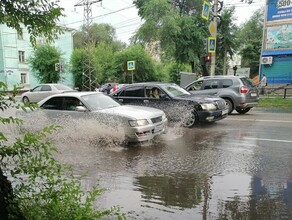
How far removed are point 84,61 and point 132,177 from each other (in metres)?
28.5

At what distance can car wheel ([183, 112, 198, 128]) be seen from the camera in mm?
9219

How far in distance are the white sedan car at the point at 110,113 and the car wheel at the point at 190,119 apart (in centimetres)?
185

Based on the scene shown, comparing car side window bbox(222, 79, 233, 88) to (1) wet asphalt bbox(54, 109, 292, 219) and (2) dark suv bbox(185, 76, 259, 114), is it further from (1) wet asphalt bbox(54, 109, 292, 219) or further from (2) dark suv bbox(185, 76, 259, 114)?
(1) wet asphalt bbox(54, 109, 292, 219)

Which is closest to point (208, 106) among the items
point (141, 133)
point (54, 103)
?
point (141, 133)

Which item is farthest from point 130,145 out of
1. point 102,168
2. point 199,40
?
point 199,40

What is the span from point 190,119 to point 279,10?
753 inches

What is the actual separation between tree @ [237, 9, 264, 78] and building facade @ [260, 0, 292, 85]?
13438 mm

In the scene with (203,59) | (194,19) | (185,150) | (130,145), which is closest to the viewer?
(185,150)

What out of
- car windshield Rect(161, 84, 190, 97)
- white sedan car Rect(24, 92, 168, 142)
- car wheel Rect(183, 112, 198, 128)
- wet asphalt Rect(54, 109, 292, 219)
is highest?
car windshield Rect(161, 84, 190, 97)

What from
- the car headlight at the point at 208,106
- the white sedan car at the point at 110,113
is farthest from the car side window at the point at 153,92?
the white sedan car at the point at 110,113

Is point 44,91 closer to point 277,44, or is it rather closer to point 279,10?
point 277,44

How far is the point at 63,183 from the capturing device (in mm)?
2721

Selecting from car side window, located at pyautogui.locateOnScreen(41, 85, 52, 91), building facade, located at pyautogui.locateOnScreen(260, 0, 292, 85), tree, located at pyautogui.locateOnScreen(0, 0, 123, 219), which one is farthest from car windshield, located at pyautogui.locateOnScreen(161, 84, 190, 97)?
building facade, located at pyautogui.locateOnScreen(260, 0, 292, 85)

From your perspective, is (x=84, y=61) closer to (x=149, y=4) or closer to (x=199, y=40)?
(x=149, y=4)
